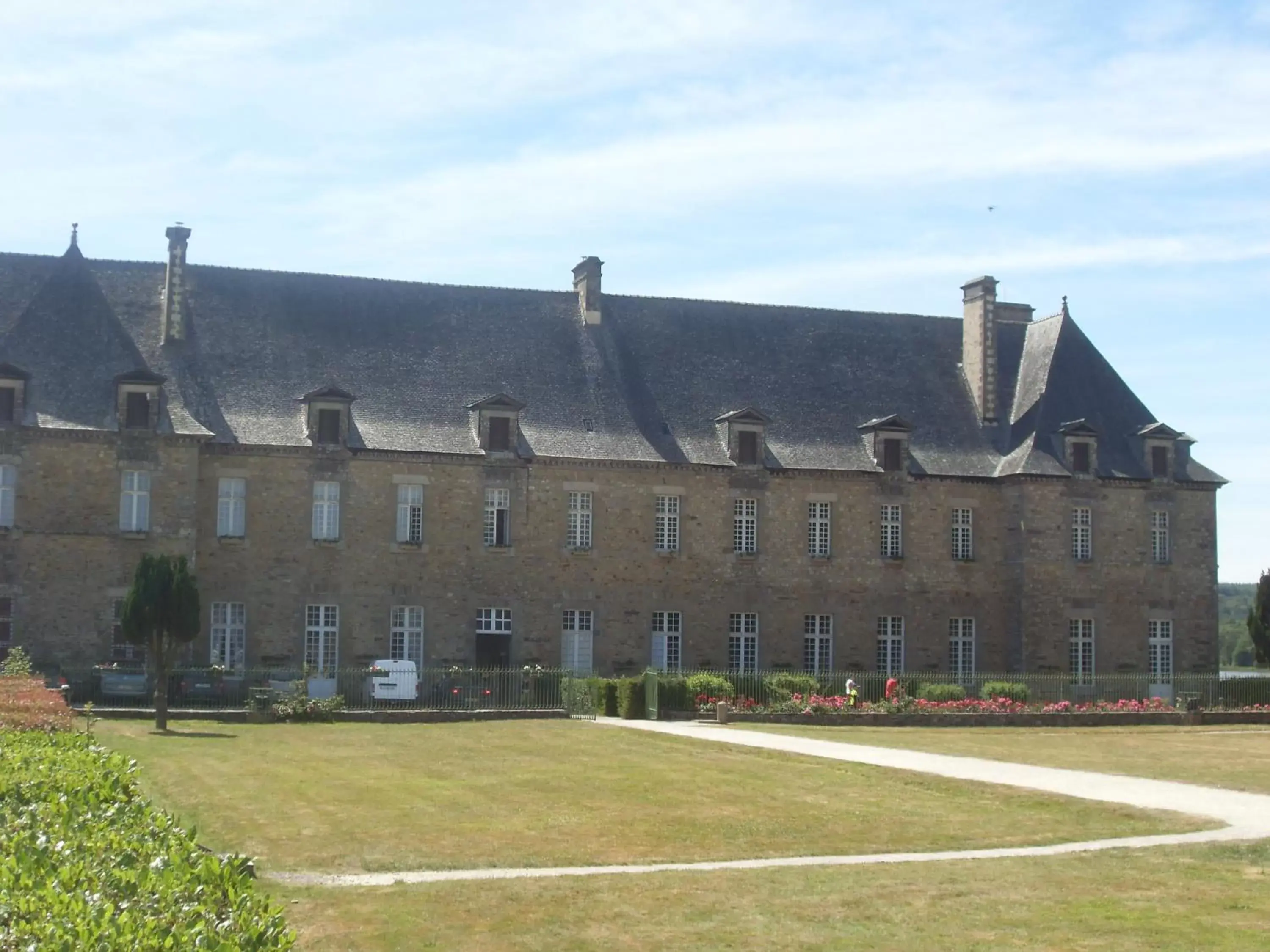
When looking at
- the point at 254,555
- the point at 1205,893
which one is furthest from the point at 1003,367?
the point at 1205,893

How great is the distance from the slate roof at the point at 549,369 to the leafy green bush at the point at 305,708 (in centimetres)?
794

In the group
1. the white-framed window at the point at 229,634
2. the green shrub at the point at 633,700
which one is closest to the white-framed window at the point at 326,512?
the white-framed window at the point at 229,634

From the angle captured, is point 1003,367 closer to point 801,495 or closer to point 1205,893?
point 801,495

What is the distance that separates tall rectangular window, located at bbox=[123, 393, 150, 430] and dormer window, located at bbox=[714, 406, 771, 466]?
13926mm

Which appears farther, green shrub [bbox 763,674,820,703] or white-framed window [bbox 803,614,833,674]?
white-framed window [bbox 803,614,833,674]

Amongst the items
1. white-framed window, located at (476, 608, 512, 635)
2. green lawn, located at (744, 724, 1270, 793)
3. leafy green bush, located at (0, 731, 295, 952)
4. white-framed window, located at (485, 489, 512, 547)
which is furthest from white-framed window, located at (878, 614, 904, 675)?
leafy green bush, located at (0, 731, 295, 952)

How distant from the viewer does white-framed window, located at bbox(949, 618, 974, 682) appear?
41875 millimetres

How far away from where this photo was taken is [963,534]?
138ft

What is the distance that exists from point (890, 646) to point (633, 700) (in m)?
10.1

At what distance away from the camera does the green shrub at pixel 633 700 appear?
3381 centimetres

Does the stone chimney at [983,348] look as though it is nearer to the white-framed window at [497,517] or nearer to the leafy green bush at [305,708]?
the white-framed window at [497,517]

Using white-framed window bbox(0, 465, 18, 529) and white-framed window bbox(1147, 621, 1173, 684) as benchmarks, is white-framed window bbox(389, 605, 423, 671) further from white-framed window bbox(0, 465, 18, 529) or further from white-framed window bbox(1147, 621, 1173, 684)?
white-framed window bbox(1147, 621, 1173, 684)

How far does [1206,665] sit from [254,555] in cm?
2474

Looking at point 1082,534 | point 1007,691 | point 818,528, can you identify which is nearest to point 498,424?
point 818,528
